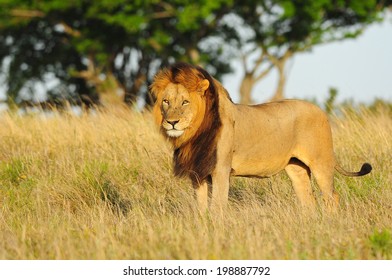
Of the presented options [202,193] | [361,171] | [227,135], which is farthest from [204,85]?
[361,171]

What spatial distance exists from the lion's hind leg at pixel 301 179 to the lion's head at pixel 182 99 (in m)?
1.17

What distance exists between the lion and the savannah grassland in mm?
230

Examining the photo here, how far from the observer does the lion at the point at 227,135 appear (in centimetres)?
651

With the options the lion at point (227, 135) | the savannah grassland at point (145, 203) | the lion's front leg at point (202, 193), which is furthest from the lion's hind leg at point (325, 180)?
the lion's front leg at point (202, 193)

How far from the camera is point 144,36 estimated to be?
27.0 meters

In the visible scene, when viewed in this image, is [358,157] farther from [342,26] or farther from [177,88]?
[342,26]

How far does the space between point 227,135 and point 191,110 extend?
0.33 metres

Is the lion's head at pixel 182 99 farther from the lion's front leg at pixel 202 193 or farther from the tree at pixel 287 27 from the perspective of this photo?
the tree at pixel 287 27

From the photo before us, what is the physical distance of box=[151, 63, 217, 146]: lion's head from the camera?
646cm

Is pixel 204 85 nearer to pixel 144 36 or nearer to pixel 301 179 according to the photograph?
pixel 301 179

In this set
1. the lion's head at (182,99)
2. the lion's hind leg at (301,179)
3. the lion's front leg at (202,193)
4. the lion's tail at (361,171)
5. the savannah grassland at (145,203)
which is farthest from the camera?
the lion's hind leg at (301,179)

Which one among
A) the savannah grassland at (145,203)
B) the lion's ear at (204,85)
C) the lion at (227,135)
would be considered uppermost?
the lion's ear at (204,85)

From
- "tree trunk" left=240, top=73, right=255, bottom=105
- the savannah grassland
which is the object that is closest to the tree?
"tree trunk" left=240, top=73, right=255, bottom=105

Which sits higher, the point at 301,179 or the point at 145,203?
the point at 301,179
